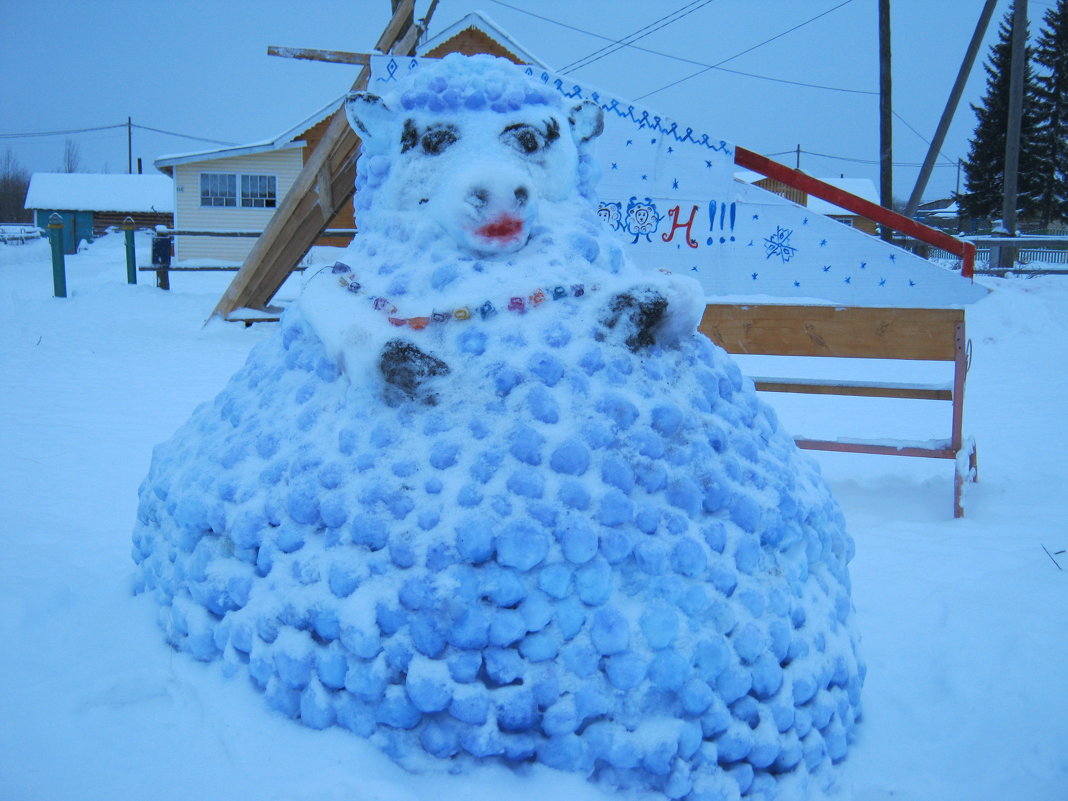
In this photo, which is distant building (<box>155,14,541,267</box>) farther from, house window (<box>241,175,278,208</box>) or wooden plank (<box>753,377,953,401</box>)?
wooden plank (<box>753,377,953,401</box>)

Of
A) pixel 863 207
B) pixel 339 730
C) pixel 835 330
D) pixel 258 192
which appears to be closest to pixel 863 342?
pixel 835 330

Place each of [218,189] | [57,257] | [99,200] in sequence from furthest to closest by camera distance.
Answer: [99,200] → [218,189] → [57,257]

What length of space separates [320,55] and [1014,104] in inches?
471

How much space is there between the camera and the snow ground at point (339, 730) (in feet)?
4.38

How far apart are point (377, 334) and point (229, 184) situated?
17936mm

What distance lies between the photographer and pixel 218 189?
58.0ft

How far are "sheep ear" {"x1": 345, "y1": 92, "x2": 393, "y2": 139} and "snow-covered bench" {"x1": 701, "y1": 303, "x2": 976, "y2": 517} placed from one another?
2.57 m

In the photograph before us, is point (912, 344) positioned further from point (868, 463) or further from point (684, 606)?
point (684, 606)

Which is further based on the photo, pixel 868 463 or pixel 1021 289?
pixel 1021 289

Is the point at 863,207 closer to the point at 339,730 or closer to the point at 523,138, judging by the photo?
the point at 523,138

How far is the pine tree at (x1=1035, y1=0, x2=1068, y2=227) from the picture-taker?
83.5 feet

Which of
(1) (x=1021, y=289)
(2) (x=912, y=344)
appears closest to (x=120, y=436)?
(2) (x=912, y=344)

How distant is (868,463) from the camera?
181 inches

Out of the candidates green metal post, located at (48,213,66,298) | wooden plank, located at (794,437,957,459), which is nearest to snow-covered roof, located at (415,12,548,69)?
green metal post, located at (48,213,66,298)
